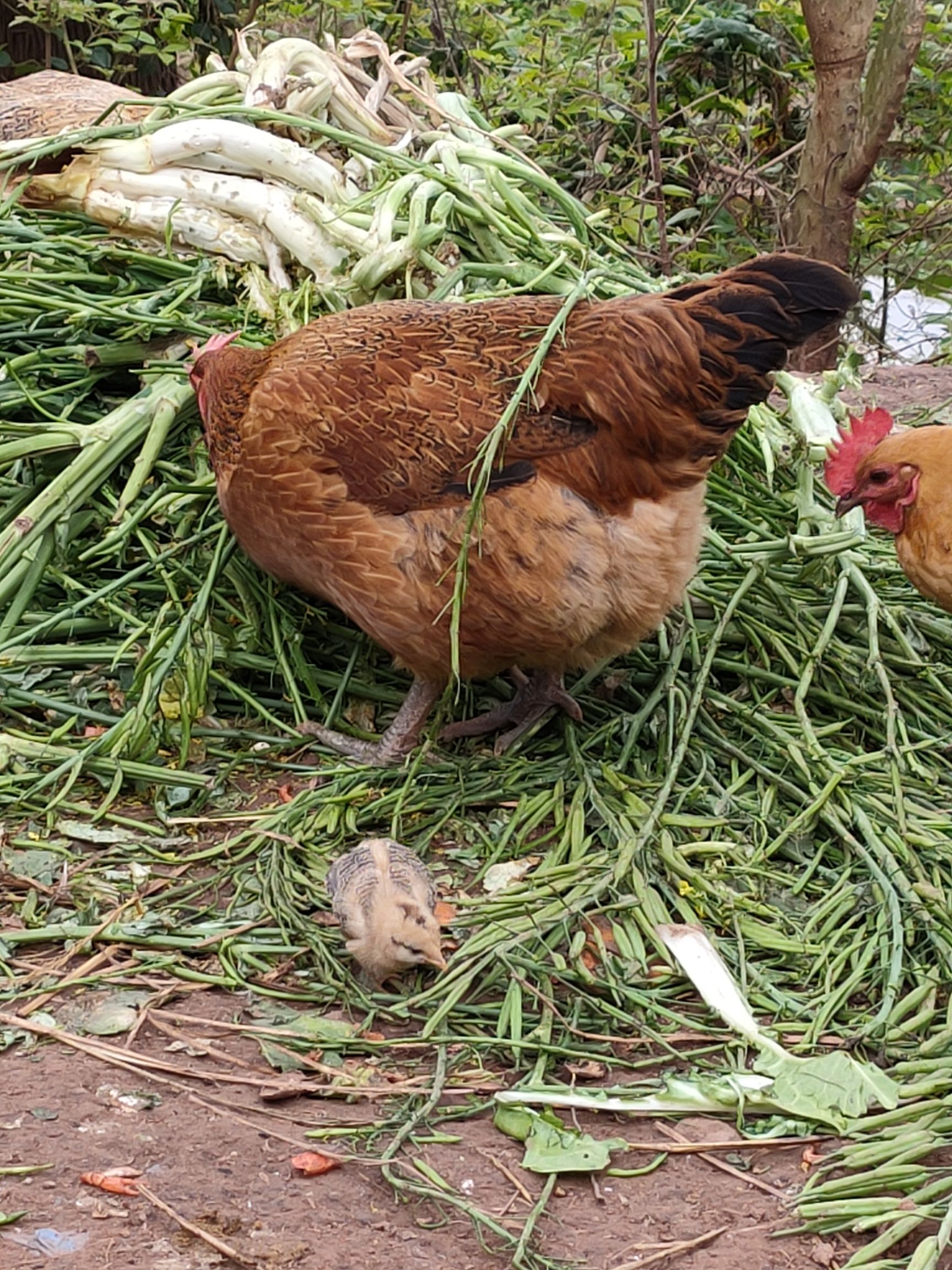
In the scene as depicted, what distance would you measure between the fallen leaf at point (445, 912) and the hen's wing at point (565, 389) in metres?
1.00

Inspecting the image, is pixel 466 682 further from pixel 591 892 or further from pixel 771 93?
pixel 771 93

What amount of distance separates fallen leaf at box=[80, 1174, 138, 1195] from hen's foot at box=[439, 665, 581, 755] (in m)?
1.78

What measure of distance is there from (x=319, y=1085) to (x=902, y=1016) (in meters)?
1.22

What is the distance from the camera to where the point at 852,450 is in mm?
3885

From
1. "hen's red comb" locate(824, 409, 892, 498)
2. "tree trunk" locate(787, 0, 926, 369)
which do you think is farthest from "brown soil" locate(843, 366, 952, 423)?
"hen's red comb" locate(824, 409, 892, 498)

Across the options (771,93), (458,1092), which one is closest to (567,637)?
(458,1092)

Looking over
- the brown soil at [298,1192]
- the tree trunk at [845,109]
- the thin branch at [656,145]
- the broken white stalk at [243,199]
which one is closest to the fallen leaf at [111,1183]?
the brown soil at [298,1192]

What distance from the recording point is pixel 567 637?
139 inches

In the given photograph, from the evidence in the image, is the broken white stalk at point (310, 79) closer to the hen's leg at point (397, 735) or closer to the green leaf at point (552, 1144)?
the hen's leg at point (397, 735)

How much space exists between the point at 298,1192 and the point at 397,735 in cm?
163

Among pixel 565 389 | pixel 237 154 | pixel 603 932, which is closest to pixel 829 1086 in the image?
pixel 603 932

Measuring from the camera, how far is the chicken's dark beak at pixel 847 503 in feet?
12.6

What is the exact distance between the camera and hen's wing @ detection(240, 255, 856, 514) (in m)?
3.29

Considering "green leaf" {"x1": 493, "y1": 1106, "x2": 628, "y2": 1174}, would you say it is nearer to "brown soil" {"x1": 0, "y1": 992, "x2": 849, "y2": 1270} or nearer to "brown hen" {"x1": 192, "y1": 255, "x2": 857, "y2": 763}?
"brown soil" {"x1": 0, "y1": 992, "x2": 849, "y2": 1270}
